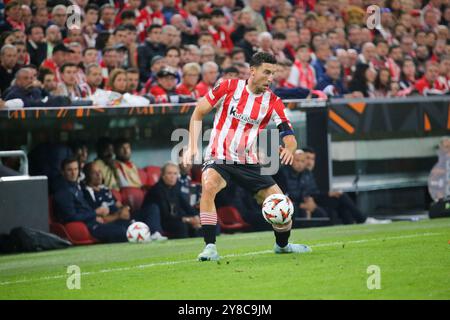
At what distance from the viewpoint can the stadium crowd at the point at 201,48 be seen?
1480 cm

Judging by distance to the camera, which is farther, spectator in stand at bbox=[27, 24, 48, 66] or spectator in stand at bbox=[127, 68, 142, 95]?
spectator in stand at bbox=[27, 24, 48, 66]

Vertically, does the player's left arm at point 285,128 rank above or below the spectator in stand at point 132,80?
below

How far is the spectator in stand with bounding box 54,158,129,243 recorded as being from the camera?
46.4 feet

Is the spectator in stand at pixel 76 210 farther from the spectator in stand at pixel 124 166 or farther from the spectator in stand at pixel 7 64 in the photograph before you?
the spectator in stand at pixel 7 64

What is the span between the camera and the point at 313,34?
20.6 metres

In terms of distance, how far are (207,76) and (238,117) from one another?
17.7 ft

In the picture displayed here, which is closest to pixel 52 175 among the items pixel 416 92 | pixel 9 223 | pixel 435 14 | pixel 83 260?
pixel 9 223

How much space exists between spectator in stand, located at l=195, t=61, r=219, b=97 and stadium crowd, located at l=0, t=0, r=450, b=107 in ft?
0.05

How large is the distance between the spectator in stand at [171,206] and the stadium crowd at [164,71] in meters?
0.02

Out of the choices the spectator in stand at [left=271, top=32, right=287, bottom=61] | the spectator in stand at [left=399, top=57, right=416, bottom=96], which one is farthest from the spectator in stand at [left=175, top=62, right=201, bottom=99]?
the spectator in stand at [left=399, top=57, right=416, bottom=96]

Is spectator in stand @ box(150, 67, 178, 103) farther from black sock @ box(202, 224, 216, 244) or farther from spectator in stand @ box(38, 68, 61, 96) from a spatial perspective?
black sock @ box(202, 224, 216, 244)

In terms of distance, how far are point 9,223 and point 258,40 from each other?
7223 mm

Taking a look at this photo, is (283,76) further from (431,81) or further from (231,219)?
(431,81)

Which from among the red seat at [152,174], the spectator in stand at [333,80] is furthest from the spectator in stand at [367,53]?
the red seat at [152,174]
